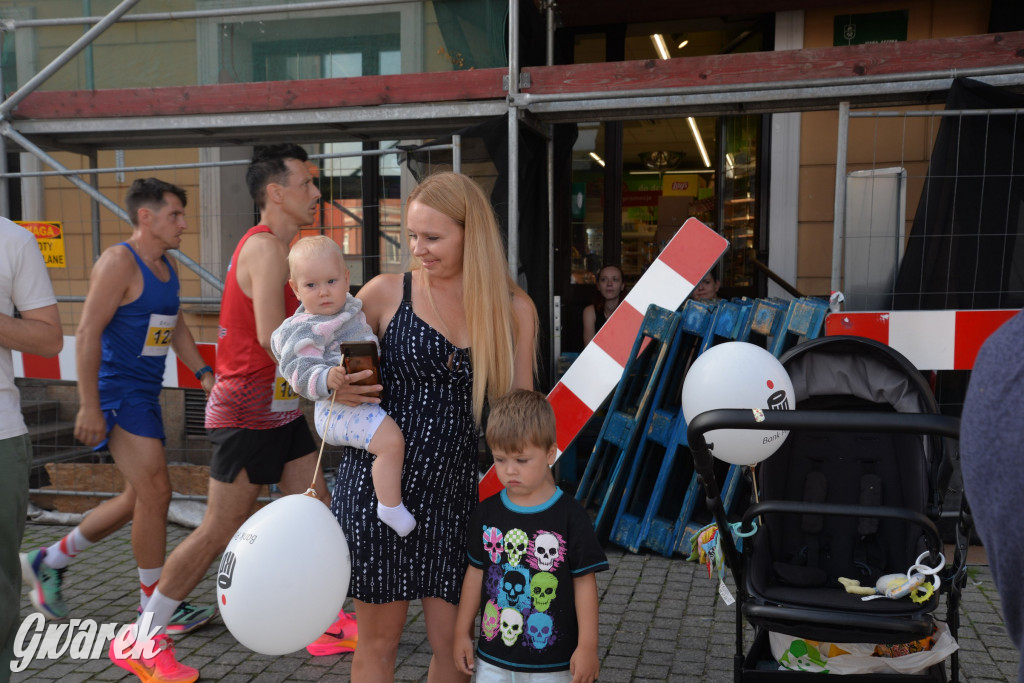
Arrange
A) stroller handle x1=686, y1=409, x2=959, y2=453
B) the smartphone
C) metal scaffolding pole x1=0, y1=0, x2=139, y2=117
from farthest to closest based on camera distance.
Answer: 1. metal scaffolding pole x1=0, y1=0, x2=139, y2=117
2. the smartphone
3. stroller handle x1=686, y1=409, x2=959, y2=453

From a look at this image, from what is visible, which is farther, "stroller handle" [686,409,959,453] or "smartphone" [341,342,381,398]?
"smartphone" [341,342,381,398]

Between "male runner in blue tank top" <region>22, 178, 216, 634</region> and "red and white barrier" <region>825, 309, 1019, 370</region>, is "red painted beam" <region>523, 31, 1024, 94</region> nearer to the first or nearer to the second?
"red and white barrier" <region>825, 309, 1019, 370</region>

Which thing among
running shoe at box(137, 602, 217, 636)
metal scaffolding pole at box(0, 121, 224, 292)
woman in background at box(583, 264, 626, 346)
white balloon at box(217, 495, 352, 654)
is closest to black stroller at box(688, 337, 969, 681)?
white balloon at box(217, 495, 352, 654)

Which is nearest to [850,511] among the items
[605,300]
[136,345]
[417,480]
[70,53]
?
[417,480]

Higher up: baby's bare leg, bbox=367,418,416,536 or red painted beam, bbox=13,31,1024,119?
red painted beam, bbox=13,31,1024,119

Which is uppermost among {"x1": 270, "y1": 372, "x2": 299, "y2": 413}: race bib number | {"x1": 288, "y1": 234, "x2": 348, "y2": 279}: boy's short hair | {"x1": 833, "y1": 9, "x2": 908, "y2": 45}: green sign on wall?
{"x1": 833, "y1": 9, "x2": 908, "y2": 45}: green sign on wall

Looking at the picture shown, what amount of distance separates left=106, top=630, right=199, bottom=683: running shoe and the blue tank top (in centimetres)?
109

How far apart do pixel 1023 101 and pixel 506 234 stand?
2.95 m

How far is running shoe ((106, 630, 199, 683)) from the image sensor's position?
342 centimetres

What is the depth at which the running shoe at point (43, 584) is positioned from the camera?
13.5 ft

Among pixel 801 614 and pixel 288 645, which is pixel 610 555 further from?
pixel 288 645

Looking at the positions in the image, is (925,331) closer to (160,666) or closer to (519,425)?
(519,425)

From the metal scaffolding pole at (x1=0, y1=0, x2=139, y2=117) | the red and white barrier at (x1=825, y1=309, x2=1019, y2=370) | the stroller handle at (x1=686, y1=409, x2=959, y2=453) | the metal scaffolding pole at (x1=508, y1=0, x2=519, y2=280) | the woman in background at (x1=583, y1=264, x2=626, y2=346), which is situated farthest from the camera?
the woman in background at (x1=583, y1=264, x2=626, y2=346)

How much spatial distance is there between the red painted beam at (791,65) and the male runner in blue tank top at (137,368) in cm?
240
